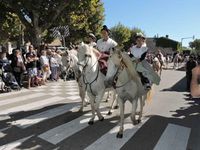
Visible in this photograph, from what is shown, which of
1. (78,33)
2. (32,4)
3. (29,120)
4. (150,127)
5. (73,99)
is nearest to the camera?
(150,127)

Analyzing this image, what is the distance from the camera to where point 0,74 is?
15133 millimetres

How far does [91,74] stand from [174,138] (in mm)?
2599

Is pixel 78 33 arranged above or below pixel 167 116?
above

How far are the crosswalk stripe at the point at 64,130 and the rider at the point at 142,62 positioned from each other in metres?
1.94

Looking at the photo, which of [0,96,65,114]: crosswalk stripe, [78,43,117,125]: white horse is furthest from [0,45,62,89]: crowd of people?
[78,43,117,125]: white horse

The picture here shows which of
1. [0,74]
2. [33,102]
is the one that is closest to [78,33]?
[0,74]

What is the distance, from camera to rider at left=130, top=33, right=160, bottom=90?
8633 mm

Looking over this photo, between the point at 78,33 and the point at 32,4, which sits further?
the point at 78,33

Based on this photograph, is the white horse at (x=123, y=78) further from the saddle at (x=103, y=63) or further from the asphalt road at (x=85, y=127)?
the saddle at (x=103, y=63)

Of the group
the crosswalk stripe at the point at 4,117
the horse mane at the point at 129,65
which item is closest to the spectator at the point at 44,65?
the crosswalk stripe at the point at 4,117

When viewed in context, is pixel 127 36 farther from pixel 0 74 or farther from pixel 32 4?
pixel 0 74

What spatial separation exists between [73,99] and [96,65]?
447 centimetres

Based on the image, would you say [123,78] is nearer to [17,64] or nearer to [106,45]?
[106,45]

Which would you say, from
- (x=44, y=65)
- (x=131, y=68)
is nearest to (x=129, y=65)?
(x=131, y=68)
